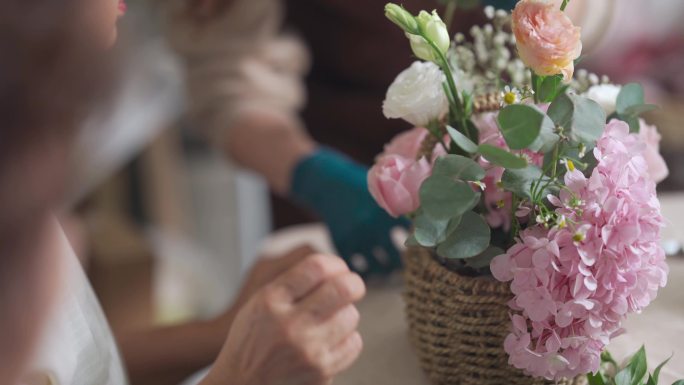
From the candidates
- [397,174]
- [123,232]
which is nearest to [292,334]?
[397,174]

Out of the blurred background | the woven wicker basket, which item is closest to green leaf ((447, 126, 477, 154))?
the woven wicker basket

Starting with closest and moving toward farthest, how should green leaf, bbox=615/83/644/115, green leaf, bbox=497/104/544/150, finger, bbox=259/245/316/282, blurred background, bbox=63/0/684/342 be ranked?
green leaf, bbox=497/104/544/150 < green leaf, bbox=615/83/644/115 < finger, bbox=259/245/316/282 < blurred background, bbox=63/0/684/342

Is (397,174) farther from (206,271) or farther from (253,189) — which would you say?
(206,271)

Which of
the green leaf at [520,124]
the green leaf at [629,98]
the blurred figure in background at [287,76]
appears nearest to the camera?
the green leaf at [520,124]

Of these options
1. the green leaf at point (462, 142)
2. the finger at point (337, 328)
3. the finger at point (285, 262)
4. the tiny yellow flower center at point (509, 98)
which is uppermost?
the tiny yellow flower center at point (509, 98)

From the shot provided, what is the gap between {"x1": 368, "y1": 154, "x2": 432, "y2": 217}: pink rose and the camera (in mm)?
581

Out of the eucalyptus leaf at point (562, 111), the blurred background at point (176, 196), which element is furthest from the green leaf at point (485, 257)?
the blurred background at point (176, 196)

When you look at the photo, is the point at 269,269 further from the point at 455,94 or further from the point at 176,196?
the point at 176,196

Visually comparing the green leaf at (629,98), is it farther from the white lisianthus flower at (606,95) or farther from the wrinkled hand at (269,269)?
the wrinkled hand at (269,269)

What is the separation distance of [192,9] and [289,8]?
0.19 metres

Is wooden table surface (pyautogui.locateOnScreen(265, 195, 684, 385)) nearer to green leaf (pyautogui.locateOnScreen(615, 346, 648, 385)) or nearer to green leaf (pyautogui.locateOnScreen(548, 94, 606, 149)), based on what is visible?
green leaf (pyautogui.locateOnScreen(615, 346, 648, 385))

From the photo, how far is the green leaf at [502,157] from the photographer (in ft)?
1.61

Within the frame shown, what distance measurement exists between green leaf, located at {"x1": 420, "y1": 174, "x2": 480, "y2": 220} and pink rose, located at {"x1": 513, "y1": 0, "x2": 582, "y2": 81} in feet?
0.29

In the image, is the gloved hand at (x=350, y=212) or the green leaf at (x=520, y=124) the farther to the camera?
the gloved hand at (x=350, y=212)
